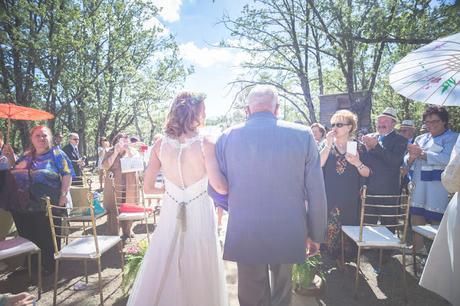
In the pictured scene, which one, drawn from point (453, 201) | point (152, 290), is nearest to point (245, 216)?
point (152, 290)

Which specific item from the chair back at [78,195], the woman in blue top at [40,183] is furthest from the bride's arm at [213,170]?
the chair back at [78,195]

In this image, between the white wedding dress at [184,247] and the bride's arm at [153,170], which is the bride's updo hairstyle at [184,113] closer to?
the white wedding dress at [184,247]

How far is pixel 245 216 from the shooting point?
198 cm

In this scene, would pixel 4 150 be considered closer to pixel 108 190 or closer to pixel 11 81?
pixel 108 190

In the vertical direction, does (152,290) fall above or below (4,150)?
below

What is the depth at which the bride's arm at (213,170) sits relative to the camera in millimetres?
2086

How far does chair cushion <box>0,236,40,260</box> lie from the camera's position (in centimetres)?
313

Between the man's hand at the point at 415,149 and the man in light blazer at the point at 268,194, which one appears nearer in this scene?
the man in light blazer at the point at 268,194

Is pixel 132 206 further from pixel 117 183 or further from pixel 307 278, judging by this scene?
pixel 307 278

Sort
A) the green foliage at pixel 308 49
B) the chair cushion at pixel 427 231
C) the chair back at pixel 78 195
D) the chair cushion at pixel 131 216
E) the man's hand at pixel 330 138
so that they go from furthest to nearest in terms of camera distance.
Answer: the green foliage at pixel 308 49 → the chair back at pixel 78 195 → the chair cushion at pixel 131 216 → the chair cushion at pixel 427 231 → the man's hand at pixel 330 138

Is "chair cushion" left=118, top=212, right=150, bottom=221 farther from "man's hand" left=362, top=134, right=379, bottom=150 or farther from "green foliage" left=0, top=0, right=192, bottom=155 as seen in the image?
"green foliage" left=0, top=0, right=192, bottom=155

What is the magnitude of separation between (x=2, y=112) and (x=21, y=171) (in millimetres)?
1364

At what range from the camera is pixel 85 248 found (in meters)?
3.18

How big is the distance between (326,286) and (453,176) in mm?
1889
